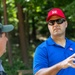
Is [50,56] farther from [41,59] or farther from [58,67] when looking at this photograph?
[58,67]

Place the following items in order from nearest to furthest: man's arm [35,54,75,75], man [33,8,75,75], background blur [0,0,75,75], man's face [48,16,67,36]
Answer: man's arm [35,54,75,75]
man [33,8,75,75]
man's face [48,16,67,36]
background blur [0,0,75,75]

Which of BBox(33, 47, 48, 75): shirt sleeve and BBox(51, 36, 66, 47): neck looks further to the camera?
BBox(51, 36, 66, 47): neck

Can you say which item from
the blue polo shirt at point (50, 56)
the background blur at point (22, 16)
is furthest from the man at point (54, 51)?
the background blur at point (22, 16)

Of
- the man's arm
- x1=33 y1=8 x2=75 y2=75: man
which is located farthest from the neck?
the man's arm

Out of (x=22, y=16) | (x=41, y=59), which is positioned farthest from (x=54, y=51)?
(x=22, y=16)

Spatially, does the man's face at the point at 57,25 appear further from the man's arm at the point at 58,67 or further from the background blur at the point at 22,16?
the background blur at the point at 22,16

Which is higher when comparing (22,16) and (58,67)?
(58,67)

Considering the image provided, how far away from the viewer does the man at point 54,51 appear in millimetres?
3146

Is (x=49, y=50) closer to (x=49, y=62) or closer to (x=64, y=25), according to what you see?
(x=49, y=62)

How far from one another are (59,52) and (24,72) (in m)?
5.51

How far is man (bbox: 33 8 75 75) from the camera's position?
3.15m

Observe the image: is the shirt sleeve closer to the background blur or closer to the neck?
the neck

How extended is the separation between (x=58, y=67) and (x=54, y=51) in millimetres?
391

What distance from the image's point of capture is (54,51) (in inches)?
127
